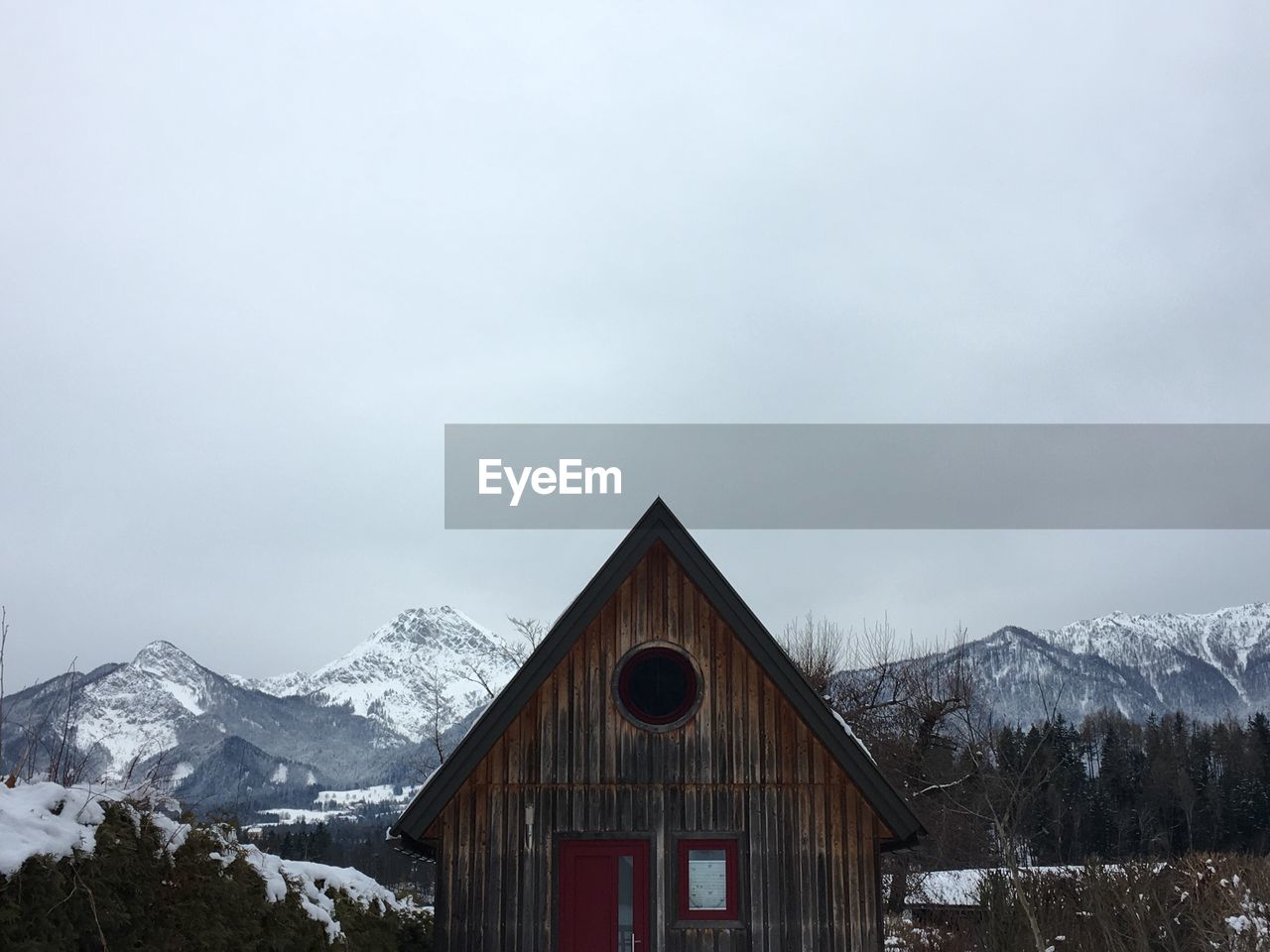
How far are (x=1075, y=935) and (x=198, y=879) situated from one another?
14917 millimetres

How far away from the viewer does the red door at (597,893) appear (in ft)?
51.1

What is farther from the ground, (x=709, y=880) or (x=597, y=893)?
(x=709, y=880)

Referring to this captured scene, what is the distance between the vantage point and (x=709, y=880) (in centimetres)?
1587

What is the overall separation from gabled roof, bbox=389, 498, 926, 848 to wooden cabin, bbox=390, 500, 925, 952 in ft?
0.09

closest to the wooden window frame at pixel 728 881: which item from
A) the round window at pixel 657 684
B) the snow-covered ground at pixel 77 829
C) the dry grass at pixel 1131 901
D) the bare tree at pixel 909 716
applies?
the round window at pixel 657 684

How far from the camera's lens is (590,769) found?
52.9ft

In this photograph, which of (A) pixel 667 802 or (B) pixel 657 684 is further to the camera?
(B) pixel 657 684

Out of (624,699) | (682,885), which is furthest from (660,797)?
(624,699)

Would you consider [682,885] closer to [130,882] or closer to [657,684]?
[657,684]

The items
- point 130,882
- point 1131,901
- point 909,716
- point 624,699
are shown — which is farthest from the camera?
point 909,716

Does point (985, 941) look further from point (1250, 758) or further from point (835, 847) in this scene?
point (1250, 758)

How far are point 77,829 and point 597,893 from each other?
9.33m

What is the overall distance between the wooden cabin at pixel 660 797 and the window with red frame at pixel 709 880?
0.02 meters

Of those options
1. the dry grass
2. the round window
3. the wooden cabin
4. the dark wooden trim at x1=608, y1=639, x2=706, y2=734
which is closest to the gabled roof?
the wooden cabin
